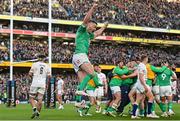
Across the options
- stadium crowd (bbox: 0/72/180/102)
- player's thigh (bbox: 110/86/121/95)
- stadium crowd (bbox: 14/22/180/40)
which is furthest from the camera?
stadium crowd (bbox: 14/22/180/40)

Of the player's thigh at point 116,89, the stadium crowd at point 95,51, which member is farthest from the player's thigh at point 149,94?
the stadium crowd at point 95,51

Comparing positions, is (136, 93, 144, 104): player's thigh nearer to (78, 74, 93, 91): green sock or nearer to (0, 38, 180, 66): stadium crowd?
(78, 74, 93, 91): green sock

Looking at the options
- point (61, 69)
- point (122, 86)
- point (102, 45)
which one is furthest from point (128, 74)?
point (102, 45)

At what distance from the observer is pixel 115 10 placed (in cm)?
6481

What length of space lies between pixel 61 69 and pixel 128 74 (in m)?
40.6

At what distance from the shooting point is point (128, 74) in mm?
18984

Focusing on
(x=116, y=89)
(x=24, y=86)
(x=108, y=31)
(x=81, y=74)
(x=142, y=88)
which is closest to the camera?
(x=81, y=74)

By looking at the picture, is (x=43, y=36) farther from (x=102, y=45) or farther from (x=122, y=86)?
(x=122, y=86)

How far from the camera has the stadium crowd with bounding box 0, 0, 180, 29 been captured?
55969mm

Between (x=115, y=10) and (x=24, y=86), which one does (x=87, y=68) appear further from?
(x=115, y=10)

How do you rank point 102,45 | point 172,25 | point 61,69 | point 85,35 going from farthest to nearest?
1. point 172,25
2. point 102,45
3. point 61,69
4. point 85,35

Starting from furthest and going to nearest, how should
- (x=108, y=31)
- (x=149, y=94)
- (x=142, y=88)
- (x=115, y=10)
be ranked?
(x=115, y=10) → (x=108, y=31) → (x=149, y=94) → (x=142, y=88)

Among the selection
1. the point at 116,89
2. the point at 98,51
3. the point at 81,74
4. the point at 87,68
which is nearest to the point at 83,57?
the point at 87,68

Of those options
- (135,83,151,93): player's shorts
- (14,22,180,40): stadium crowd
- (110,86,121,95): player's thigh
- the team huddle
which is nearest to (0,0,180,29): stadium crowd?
(14,22,180,40): stadium crowd
